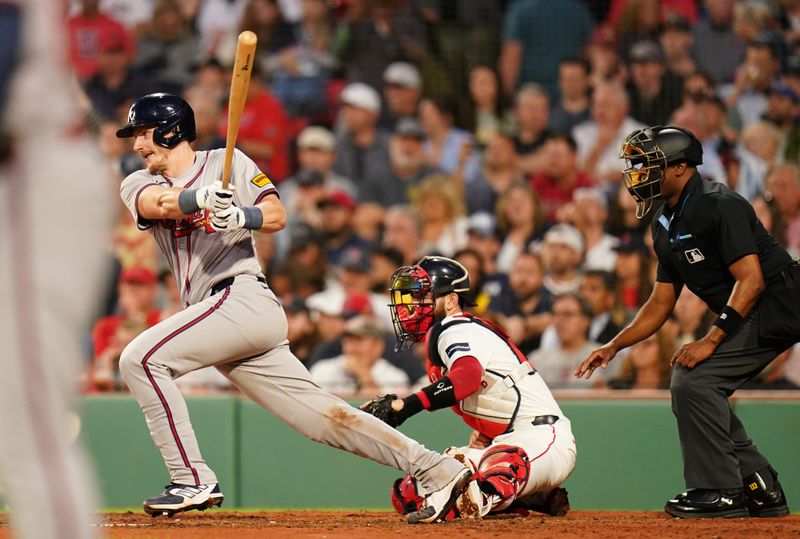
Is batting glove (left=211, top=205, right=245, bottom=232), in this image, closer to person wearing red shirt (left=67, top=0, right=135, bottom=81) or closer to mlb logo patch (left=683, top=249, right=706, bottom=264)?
mlb logo patch (left=683, top=249, right=706, bottom=264)

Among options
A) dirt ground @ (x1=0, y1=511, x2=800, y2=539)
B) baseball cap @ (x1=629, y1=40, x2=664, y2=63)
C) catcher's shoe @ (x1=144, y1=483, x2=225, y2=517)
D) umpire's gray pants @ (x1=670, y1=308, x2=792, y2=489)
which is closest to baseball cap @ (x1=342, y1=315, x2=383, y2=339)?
dirt ground @ (x1=0, y1=511, x2=800, y2=539)

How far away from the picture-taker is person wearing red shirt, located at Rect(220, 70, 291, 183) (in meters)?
9.41

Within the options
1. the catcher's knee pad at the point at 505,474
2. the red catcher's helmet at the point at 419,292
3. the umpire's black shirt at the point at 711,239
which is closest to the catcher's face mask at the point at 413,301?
the red catcher's helmet at the point at 419,292

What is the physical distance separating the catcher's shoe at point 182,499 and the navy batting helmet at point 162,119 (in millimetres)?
1473

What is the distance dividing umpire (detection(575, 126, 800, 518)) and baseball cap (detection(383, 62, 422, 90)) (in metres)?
4.42

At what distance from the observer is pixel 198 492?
4.59 meters

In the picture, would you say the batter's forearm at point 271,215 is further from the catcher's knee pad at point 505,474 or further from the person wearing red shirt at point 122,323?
the person wearing red shirt at point 122,323

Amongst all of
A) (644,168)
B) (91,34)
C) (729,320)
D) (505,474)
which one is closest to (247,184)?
(505,474)

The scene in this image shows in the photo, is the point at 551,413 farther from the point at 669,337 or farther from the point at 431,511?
the point at 669,337

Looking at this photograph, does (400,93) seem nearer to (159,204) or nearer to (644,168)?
(644,168)

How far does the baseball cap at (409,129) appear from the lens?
30.2ft

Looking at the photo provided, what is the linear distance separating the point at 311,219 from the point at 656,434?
3.40 meters

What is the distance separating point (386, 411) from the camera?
4.77 metres

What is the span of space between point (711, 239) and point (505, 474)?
1432 mm
